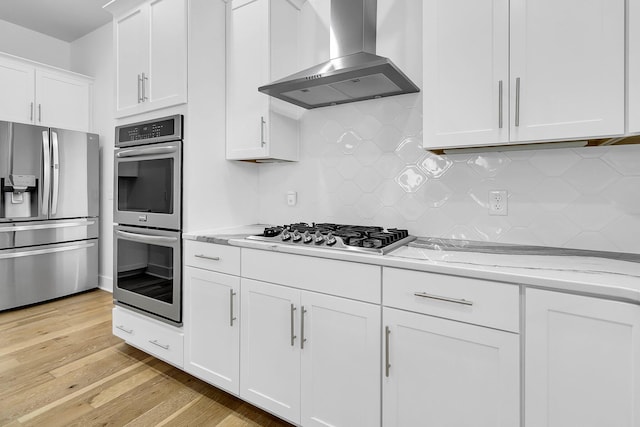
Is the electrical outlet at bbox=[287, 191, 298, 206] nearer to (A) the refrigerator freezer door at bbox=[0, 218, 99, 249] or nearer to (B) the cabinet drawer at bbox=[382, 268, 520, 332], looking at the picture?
(B) the cabinet drawer at bbox=[382, 268, 520, 332]

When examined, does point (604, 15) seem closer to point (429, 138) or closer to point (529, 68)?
point (529, 68)

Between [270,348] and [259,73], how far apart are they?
5.49 feet

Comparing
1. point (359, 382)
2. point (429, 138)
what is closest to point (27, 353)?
point (359, 382)

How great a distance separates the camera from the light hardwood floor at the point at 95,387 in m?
1.72

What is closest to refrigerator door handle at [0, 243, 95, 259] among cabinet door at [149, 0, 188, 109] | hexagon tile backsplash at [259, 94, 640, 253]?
cabinet door at [149, 0, 188, 109]

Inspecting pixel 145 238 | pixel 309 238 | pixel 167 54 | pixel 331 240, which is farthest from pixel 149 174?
pixel 331 240

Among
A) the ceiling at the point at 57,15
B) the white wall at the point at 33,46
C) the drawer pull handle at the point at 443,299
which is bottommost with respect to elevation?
the drawer pull handle at the point at 443,299

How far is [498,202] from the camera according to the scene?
5.50ft

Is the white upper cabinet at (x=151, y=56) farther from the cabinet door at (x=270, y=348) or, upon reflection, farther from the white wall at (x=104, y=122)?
the white wall at (x=104, y=122)

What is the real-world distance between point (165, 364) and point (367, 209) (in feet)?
5.90

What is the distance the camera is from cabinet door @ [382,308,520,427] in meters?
1.10

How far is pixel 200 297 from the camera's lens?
1937 mm

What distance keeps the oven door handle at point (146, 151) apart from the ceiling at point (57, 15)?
7.16 ft

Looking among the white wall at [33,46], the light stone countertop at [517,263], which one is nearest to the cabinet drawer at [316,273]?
the light stone countertop at [517,263]
